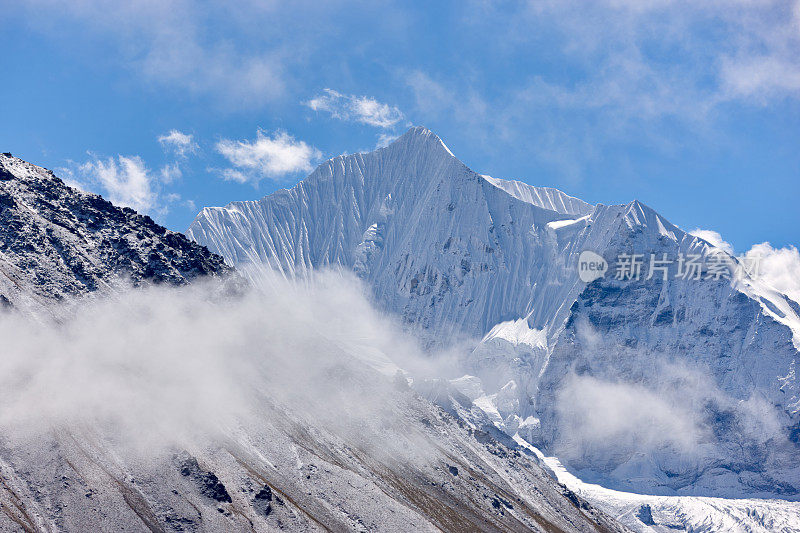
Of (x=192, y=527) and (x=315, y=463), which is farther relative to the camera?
(x=315, y=463)

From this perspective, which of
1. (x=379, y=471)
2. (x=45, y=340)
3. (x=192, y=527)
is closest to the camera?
(x=192, y=527)

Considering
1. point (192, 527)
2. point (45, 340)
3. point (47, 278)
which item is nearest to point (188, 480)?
point (192, 527)

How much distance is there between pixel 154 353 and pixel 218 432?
3238 cm

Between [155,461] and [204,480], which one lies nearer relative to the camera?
[204,480]

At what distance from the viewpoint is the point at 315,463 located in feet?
576

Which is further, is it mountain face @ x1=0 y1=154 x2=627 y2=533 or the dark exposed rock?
the dark exposed rock

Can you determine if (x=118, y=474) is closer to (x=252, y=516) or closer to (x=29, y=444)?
(x=29, y=444)

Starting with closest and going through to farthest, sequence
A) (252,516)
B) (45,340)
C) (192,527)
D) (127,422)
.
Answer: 1. (192,527)
2. (252,516)
3. (127,422)
4. (45,340)

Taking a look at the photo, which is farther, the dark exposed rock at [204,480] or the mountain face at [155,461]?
the dark exposed rock at [204,480]

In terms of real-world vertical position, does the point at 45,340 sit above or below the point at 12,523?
above

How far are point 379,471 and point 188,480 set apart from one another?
57499 mm

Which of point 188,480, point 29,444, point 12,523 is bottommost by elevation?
point 12,523

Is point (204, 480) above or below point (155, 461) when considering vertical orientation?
above

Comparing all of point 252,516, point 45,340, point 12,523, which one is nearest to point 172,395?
point 45,340
